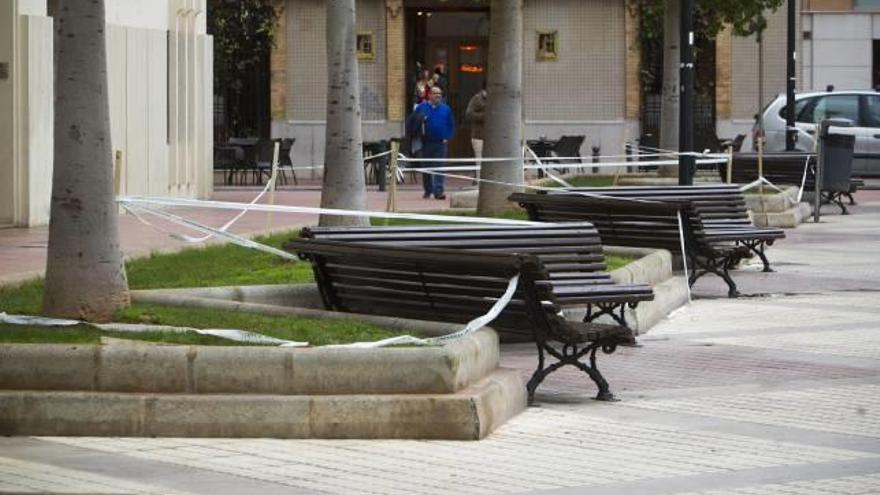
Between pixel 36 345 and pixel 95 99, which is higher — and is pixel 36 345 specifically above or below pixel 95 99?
below

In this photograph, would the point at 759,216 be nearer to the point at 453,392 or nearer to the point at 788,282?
the point at 788,282

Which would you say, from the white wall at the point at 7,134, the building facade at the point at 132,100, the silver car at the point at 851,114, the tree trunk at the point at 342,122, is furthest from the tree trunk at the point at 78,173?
the silver car at the point at 851,114

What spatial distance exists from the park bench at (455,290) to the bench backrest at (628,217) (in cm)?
503

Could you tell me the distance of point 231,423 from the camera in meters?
9.99

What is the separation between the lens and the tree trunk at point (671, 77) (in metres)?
29.8

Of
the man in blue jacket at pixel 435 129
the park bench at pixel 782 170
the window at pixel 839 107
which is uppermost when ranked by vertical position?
the window at pixel 839 107

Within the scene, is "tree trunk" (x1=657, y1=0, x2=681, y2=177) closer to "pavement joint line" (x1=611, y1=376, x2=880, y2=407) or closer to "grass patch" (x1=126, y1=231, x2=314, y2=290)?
"grass patch" (x1=126, y1=231, x2=314, y2=290)

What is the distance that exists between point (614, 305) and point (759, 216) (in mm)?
13342

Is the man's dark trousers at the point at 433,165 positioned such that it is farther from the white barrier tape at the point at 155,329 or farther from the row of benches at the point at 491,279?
the white barrier tape at the point at 155,329

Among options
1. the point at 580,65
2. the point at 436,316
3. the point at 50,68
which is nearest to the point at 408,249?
the point at 436,316

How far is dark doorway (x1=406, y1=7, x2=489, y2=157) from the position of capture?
45.8 meters

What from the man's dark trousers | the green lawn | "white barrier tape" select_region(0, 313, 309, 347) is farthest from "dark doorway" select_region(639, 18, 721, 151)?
"white barrier tape" select_region(0, 313, 309, 347)

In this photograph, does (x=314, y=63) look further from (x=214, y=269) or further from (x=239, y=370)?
(x=239, y=370)

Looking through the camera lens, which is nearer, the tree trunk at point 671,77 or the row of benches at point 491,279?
the row of benches at point 491,279
